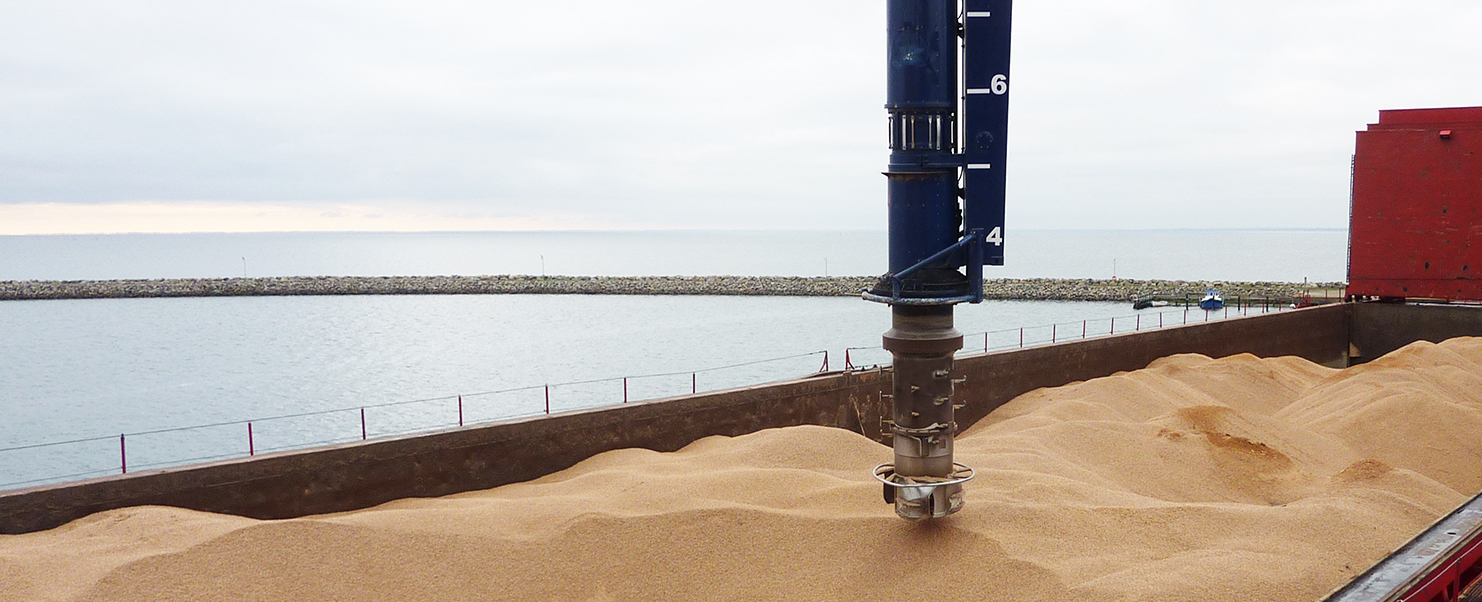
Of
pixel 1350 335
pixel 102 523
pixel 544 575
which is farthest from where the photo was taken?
pixel 1350 335

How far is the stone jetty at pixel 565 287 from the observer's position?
3000 inches

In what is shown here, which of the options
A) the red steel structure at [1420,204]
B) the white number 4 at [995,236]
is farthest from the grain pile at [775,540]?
the red steel structure at [1420,204]

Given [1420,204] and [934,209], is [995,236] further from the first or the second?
[1420,204]

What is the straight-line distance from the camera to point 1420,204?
1111 inches

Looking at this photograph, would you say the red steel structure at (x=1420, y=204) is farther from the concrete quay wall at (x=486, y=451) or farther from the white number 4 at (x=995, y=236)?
the white number 4 at (x=995, y=236)

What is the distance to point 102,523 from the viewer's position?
10.6 m

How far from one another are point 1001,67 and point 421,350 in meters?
47.2

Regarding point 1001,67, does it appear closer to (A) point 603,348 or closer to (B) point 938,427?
(B) point 938,427

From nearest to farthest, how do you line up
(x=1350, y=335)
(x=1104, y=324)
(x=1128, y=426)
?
(x=1128, y=426)
(x=1350, y=335)
(x=1104, y=324)

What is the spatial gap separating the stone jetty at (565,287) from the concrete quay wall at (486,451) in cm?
5882

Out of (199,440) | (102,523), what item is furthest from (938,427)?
(199,440)

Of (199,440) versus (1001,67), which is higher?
(1001,67)

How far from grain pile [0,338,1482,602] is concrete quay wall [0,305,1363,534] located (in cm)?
41

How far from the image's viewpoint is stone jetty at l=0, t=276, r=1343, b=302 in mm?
76188
